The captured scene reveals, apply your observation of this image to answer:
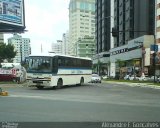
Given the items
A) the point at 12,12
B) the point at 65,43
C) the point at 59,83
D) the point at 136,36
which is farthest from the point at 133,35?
the point at 59,83

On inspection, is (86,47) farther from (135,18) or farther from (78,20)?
(135,18)

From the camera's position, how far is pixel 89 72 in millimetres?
44125

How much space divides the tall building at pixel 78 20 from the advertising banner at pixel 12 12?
353ft

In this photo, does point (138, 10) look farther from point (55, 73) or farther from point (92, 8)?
point (92, 8)

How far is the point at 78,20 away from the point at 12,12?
117405mm

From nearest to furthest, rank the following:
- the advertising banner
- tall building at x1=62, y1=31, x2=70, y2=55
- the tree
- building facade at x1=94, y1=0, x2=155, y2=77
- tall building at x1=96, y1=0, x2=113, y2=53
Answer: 1. the advertising banner
2. the tree
3. building facade at x1=94, y1=0, x2=155, y2=77
4. tall building at x1=96, y1=0, x2=113, y2=53
5. tall building at x1=62, y1=31, x2=70, y2=55

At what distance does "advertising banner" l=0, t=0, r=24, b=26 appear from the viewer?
54750 millimetres

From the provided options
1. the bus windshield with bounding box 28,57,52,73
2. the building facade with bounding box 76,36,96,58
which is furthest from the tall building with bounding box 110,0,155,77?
the bus windshield with bounding box 28,57,52,73

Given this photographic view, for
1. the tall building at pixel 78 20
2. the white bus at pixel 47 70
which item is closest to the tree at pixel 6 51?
the white bus at pixel 47 70

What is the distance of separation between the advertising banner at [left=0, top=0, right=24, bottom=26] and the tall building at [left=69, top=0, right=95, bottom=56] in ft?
353

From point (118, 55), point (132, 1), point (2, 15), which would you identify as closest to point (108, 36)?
point (118, 55)

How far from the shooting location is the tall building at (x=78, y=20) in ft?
566

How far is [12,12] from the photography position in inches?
2212

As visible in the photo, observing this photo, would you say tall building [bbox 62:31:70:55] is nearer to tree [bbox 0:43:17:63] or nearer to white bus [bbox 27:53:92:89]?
tree [bbox 0:43:17:63]
